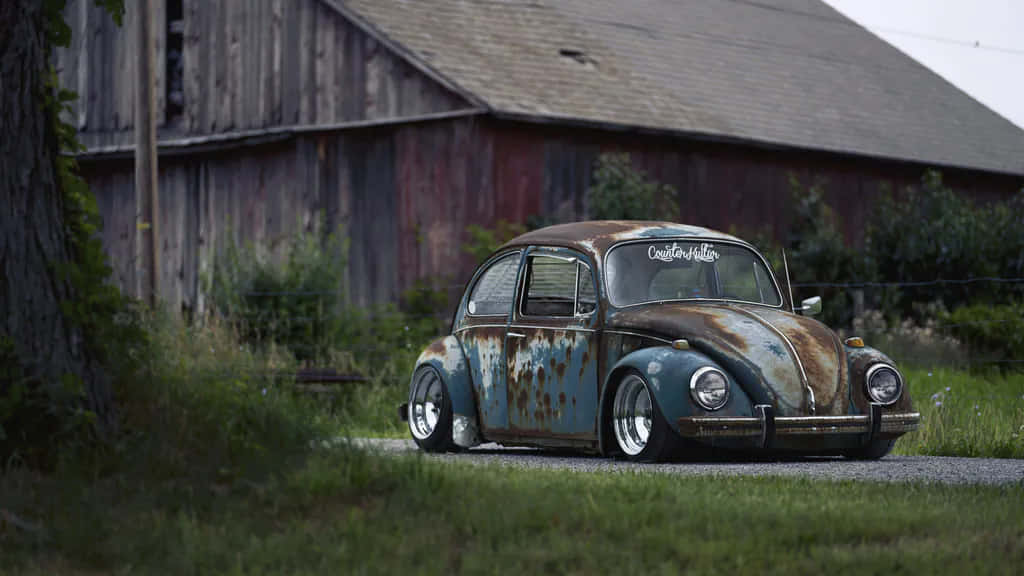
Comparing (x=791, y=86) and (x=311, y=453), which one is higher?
(x=791, y=86)

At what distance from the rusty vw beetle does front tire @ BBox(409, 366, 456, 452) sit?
0.01 m

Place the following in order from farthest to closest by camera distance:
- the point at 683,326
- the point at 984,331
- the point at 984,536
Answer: the point at 984,331
the point at 683,326
the point at 984,536

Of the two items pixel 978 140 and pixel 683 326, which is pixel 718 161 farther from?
pixel 683 326

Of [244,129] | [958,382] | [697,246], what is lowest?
[958,382]

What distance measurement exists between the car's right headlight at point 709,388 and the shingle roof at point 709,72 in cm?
1102

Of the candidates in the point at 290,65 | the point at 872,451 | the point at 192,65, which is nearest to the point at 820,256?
the point at 290,65

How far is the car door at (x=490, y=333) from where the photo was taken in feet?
37.0

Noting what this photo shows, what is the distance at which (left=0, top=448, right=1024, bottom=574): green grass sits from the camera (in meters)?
6.17

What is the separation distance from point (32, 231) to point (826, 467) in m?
4.90

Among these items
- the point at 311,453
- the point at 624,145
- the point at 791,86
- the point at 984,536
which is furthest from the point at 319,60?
the point at 984,536

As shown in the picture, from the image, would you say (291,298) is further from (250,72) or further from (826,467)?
(826,467)

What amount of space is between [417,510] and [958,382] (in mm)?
9366

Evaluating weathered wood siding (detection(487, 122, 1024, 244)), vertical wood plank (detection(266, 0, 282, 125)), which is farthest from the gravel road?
vertical wood plank (detection(266, 0, 282, 125))

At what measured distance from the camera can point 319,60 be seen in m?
22.6
